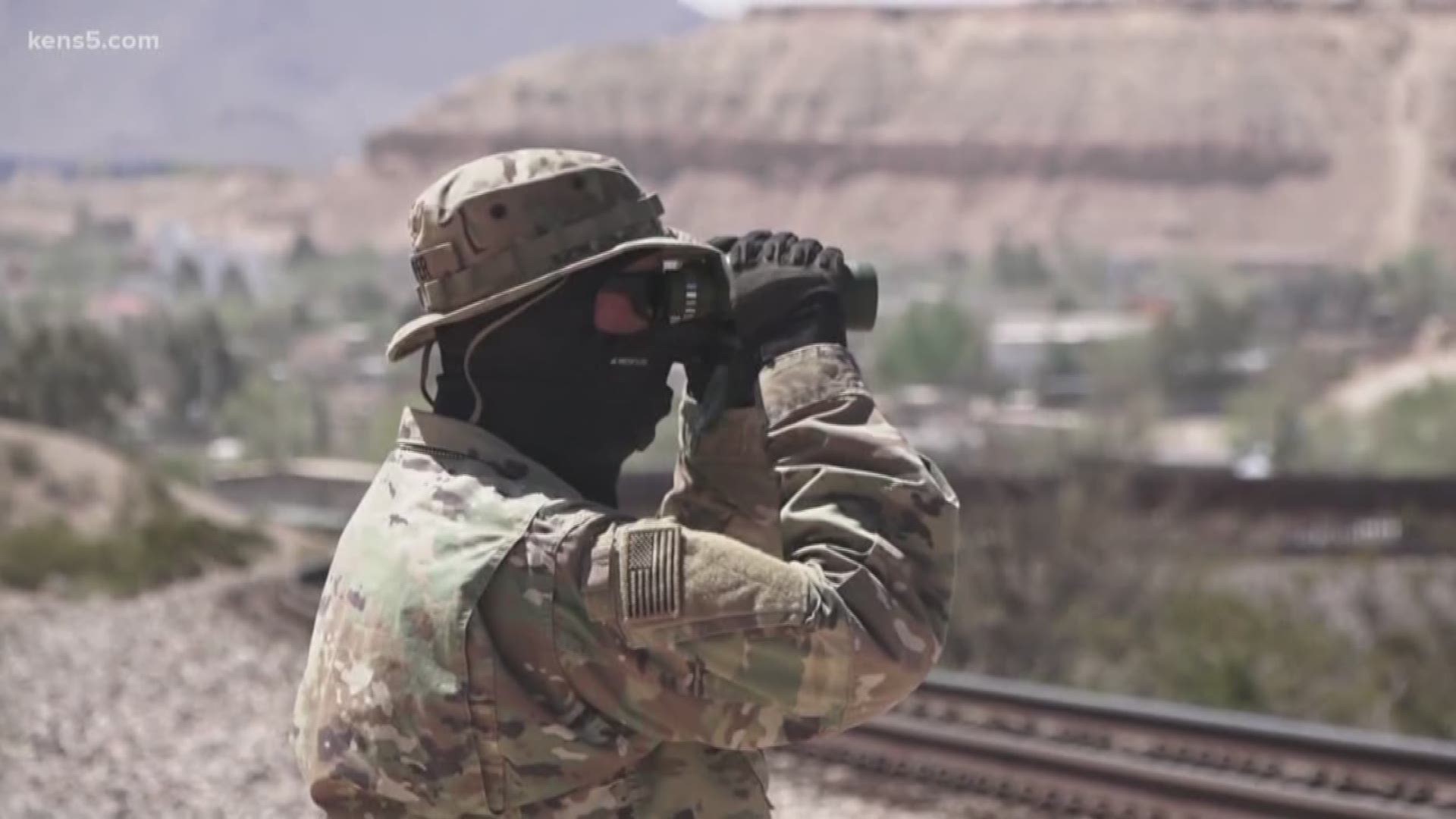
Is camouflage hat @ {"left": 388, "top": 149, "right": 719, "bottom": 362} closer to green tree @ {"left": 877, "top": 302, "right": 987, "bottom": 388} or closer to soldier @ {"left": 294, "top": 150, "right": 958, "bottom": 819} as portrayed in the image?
soldier @ {"left": 294, "top": 150, "right": 958, "bottom": 819}

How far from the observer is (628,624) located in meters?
2.48

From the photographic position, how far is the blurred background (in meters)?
16.0

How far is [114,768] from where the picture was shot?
29.7 ft

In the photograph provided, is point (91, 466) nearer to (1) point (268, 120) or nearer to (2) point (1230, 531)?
(2) point (1230, 531)

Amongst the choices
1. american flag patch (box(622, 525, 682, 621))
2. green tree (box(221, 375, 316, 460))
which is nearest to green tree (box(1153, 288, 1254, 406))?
green tree (box(221, 375, 316, 460))

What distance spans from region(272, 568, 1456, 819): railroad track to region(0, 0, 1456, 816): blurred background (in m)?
2.63

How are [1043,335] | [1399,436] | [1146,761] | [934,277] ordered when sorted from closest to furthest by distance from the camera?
[1146,761] < [1399,436] < [1043,335] < [934,277]

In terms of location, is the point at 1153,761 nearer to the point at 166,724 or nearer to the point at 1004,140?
the point at 166,724

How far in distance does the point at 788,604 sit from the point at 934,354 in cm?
8620

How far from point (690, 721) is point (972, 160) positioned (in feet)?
476

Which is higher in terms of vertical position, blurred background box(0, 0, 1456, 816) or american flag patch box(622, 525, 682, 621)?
american flag patch box(622, 525, 682, 621)

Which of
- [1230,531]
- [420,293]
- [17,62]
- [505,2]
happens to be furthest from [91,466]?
[505,2]

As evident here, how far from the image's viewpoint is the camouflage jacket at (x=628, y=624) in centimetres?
250

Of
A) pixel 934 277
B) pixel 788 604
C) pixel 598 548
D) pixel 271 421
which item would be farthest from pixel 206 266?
pixel 788 604
